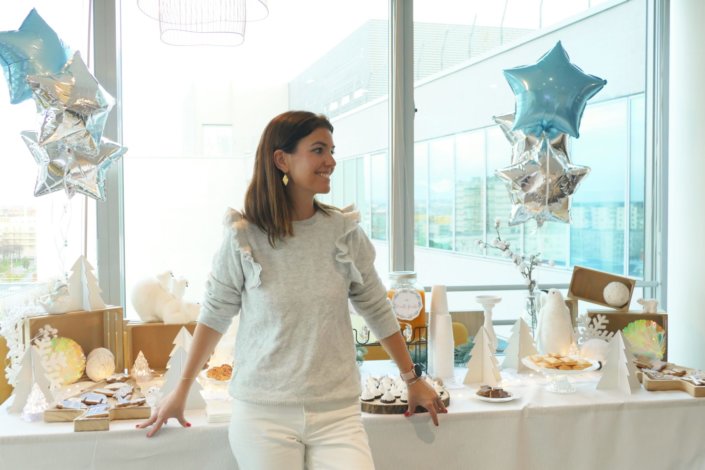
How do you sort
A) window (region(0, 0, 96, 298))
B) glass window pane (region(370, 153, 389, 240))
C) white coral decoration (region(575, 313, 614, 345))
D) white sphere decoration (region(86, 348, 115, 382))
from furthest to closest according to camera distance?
glass window pane (region(370, 153, 389, 240))
window (region(0, 0, 96, 298))
white coral decoration (region(575, 313, 614, 345))
white sphere decoration (region(86, 348, 115, 382))

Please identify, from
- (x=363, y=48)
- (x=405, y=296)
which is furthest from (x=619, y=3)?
(x=405, y=296)

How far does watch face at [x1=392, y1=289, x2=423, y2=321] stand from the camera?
2.58 m

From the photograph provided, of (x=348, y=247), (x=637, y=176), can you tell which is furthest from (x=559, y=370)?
(x=637, y=176)

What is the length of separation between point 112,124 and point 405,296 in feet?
5.85

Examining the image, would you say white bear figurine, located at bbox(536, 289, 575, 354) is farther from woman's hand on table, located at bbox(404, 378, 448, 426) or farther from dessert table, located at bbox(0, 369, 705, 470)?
woman's hand on table, located at bbox(404, 378, 448, 426)

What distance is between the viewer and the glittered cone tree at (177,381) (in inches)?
81.4

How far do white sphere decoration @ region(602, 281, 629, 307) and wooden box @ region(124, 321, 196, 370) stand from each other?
5.34ft

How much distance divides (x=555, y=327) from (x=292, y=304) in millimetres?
1256

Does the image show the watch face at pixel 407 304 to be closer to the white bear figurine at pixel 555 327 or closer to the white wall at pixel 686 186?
the white bear figurine at pixel 555 327

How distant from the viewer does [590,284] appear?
Result: 2822mm

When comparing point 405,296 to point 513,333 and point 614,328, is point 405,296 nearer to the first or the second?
point 513,333

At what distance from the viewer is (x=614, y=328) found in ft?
8.86

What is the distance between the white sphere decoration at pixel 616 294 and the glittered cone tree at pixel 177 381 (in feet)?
5.38

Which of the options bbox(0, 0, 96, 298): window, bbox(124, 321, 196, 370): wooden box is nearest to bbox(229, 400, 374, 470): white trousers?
bbox(124, 321, 196, 370): wooden box
